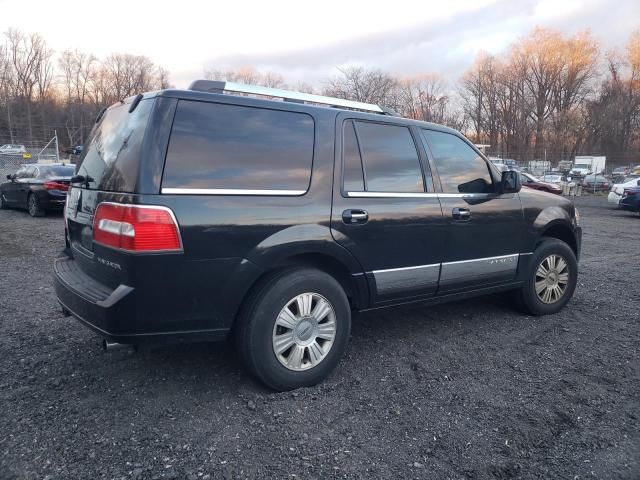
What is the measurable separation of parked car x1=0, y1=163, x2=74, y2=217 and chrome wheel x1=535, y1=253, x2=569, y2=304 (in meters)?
11.5

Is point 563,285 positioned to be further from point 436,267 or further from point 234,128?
point 234,128

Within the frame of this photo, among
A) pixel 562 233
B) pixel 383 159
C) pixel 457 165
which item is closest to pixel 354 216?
pixel 383 159

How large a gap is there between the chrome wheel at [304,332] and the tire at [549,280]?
8.07 ft

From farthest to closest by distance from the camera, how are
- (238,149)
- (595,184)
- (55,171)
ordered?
(595,184) → (55,171) → (238,149)

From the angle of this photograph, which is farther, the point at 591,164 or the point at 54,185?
the point at 591,164

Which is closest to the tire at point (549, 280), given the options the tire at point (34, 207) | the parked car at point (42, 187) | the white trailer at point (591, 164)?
the parked car at point (42, 187)

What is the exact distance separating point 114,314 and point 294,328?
1094 mm

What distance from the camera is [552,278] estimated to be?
4953mm

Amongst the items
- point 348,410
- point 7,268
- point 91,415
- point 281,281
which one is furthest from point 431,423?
point 7,268

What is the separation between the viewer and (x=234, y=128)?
3033mm

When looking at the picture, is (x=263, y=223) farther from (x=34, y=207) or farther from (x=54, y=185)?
(x=34, y=207)

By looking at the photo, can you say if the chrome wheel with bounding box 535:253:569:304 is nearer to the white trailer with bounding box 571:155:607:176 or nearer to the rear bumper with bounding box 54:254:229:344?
the rear bumper with bounding box 54:254:229:344

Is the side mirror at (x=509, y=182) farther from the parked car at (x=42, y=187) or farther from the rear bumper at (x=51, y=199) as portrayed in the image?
the rear bumper at (x=51, y=199)

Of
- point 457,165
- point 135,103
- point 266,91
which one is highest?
point 266,91
